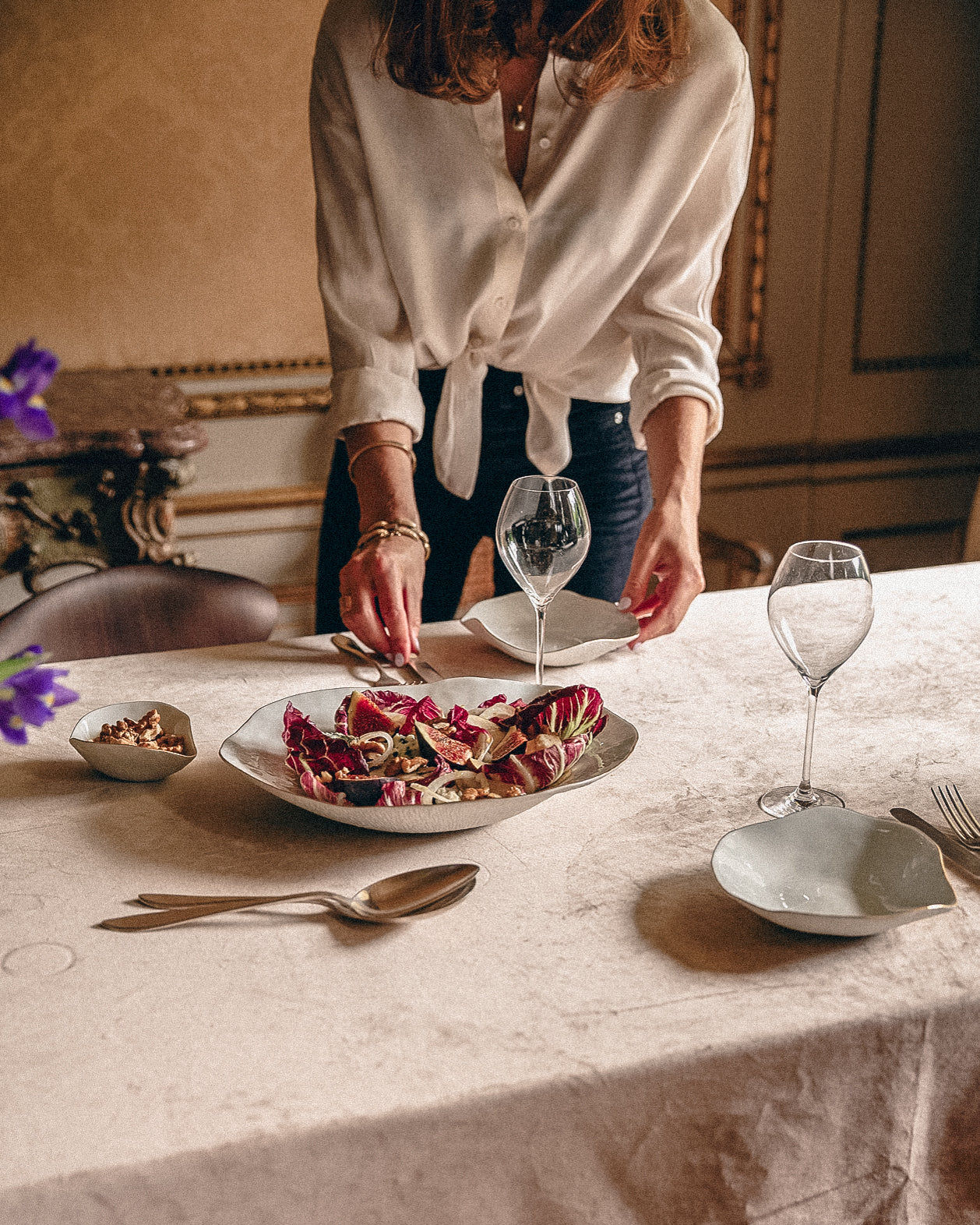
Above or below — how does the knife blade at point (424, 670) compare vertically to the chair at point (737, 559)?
above

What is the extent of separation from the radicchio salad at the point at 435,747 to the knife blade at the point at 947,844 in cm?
24

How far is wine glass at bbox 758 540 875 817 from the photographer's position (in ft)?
2.64

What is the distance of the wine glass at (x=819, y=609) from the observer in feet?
2.64

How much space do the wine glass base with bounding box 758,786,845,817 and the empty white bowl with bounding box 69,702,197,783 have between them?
447 millimetres

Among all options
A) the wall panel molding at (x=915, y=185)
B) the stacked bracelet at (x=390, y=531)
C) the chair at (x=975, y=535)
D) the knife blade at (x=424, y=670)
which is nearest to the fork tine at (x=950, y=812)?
the knife blade at (x=424, y=670)

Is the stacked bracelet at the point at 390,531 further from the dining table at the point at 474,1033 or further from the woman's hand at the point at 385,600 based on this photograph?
the dining table at the point at 474,1033

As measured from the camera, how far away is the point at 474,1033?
60cm

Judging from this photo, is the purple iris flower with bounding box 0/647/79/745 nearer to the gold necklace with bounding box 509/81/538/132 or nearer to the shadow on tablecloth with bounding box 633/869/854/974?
the shadow on tablecloth with bounding box 633/869/854/974

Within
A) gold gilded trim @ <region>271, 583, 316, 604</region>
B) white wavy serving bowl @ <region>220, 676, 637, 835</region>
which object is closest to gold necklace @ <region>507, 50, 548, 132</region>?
white wavy serving bowl @ <region>220, 676, 637, 835</region>

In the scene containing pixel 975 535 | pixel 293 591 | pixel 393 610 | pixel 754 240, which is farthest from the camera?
pixel 293 591

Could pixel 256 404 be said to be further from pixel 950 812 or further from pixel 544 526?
pixel 950 812

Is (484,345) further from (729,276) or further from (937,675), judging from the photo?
(729,276)

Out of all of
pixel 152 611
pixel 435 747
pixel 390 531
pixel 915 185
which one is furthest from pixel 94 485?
pixel 915 185

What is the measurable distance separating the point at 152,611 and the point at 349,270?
1.67ft
